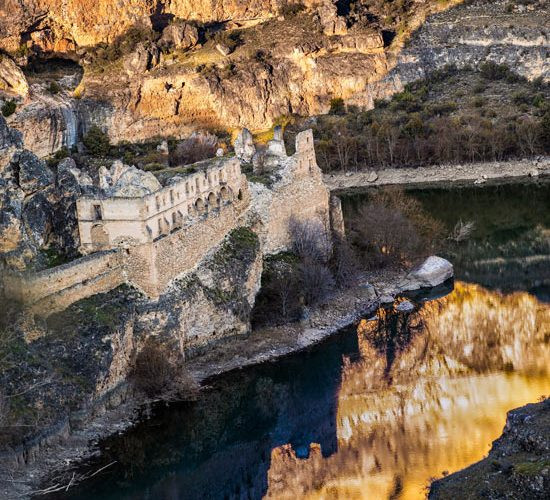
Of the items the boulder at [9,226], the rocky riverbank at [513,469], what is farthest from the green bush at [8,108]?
the rocky riverbank at [513,469]

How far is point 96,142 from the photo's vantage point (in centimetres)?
8181

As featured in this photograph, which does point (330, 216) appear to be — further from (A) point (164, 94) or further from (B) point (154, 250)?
(A) point (164, 94)

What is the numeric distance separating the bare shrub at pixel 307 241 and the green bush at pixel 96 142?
36997 millimetres

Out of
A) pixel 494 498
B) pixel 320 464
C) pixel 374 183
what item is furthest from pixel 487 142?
pixel 494 498

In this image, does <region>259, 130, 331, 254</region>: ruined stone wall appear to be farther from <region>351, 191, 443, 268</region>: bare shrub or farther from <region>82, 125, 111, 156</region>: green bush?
<region>82, 125, 111, 156</region>: green bush

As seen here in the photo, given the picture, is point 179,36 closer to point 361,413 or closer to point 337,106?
point 337,106

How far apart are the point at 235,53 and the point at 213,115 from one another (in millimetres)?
5778

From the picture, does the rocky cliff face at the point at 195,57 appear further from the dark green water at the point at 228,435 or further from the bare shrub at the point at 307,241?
the dark green water at the point at 228,435

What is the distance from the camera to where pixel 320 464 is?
32.7 metres

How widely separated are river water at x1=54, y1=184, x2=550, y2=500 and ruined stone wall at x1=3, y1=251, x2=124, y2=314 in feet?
13.9

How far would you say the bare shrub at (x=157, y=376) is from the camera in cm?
3506

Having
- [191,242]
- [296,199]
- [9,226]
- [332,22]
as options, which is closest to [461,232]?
[296,199]

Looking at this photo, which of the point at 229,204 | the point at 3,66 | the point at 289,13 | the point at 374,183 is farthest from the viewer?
the point at 289,13

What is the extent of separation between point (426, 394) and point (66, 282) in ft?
38.1
